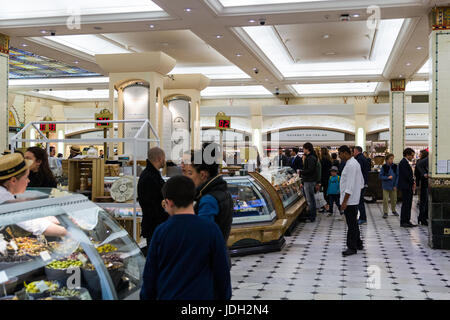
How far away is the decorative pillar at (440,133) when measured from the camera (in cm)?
734

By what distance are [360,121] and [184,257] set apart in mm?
18336

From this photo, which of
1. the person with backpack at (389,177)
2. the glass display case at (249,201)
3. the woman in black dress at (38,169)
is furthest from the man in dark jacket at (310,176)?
the woman in black dress at (38,169)

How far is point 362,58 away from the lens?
13.6 metres

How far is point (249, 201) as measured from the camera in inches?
277

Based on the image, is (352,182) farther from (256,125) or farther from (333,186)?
(256,125)

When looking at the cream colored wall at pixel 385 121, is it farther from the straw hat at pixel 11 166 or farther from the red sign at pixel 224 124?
the straw hat at pixel 11 166

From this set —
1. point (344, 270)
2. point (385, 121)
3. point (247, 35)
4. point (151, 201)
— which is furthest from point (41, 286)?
point (385, 121)

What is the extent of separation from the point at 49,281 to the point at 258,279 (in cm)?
344

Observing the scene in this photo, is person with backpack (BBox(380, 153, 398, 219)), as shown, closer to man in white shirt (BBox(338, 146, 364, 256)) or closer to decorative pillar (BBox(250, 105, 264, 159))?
man in white shirt (BBox(338, 146, 364, 256))

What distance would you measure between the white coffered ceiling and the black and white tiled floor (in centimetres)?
396

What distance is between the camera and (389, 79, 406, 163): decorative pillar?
48.5 ft

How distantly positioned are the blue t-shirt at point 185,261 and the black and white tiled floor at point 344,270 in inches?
108
